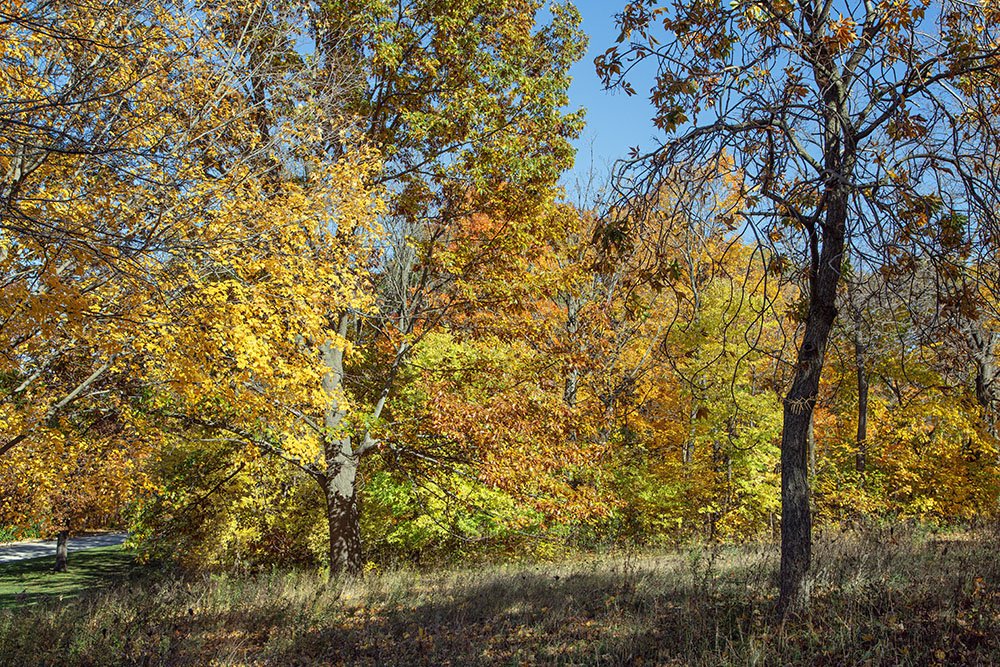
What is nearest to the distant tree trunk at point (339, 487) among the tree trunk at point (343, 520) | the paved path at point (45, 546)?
the tree trunk at point (343, 520)

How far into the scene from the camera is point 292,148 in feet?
31.6

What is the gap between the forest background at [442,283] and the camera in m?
4.79

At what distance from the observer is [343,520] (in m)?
11.1

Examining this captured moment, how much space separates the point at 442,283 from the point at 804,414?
7.74 meters

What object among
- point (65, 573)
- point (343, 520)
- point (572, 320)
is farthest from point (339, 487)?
point (65, 573)

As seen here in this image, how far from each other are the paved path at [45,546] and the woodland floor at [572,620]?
2720 cm

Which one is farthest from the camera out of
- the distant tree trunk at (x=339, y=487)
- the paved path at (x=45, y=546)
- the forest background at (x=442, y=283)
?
the paved path at (x=45, y=546)

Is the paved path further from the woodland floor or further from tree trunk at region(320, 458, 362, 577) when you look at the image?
the woodland floor

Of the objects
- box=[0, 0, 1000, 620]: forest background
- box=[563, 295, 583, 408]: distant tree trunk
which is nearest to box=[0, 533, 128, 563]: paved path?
box=[0, 0, 1000, 620]: forest background

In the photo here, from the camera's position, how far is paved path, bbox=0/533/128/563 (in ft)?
97.5

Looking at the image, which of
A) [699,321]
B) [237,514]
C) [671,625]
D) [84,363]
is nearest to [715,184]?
[671,625]

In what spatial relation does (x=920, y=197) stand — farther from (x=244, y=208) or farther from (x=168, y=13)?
(x=168, y=13)

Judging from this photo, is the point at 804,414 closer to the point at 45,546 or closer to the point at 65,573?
the point at 65,573

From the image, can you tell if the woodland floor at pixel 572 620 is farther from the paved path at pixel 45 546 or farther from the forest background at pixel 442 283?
the paved path at pixel 45 546
